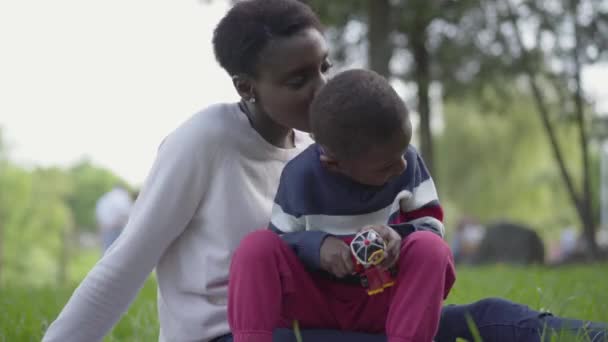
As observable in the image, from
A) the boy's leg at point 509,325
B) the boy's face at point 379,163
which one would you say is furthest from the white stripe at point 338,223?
the boy's leg at point 509,325

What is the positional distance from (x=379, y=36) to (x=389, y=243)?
26.4 ft

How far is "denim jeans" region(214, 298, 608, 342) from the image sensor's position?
1.99 m

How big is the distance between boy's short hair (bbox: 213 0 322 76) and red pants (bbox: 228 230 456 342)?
0.64 metres

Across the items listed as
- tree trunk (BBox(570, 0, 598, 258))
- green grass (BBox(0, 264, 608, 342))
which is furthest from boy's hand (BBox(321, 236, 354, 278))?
tree trunk (BBox(570, 0, 598, 258))

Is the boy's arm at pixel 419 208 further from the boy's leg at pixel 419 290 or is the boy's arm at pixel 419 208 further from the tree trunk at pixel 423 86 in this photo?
the tree trunk at pixel 423 86

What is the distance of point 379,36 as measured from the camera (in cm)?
950

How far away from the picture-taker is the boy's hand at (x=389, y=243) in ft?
5.67

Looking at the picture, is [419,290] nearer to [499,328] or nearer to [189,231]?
[499,328]

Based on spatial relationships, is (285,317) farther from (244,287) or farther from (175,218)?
(175,218)

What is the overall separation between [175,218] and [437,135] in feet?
77.5

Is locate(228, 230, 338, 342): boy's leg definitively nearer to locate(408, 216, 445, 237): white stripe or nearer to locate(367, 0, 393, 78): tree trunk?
locate(408, 216, 445, 237): white stripe

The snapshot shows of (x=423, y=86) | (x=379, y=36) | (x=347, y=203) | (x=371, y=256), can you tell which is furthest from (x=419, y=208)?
(x=423, y=86)

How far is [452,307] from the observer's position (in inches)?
91.7

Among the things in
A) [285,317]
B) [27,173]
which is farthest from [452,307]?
[27,173]
